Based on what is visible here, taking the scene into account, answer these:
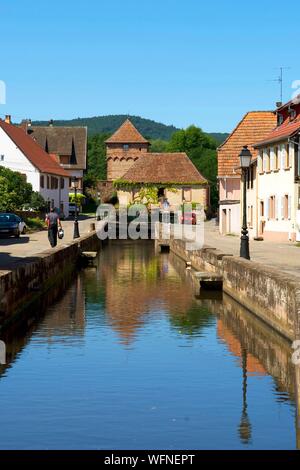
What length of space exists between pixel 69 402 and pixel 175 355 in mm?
4382

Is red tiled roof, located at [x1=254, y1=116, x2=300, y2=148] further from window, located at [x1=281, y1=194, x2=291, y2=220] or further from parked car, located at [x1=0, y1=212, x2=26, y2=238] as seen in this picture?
parked car, located at [x1=0, y1=212, x2=26, y2=238]

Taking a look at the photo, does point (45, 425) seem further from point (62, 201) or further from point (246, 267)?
point (62, 201)

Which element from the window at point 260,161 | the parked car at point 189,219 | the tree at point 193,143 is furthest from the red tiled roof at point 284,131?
the tree at point 193,143

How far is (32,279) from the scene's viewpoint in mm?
23188

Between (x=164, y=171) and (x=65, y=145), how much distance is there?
19.6 metres

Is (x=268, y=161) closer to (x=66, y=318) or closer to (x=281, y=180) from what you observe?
(x=281, y=180)

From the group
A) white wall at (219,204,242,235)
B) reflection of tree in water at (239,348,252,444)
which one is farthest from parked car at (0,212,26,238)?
reflection of tree in water at (239,348,252,444)

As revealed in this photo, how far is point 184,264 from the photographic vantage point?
40.9 m

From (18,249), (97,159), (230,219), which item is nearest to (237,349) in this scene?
(18,249)

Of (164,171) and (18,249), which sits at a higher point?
(164,171)

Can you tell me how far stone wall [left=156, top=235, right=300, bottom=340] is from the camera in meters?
16.2

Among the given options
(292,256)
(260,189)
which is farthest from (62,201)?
(292,256)

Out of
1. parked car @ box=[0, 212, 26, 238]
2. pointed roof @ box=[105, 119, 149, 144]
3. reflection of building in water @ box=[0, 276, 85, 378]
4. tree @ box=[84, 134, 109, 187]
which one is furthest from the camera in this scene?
tree @ box=[84, 134, 109, 187]

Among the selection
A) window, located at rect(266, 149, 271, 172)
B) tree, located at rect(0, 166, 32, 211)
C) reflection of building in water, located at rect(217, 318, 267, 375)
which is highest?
window, located at rect(266, 149, 271, 172)
